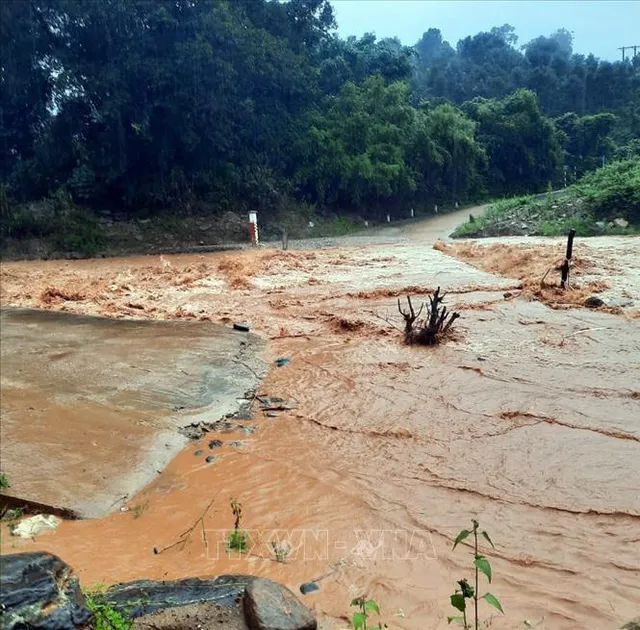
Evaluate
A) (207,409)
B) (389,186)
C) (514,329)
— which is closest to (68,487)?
(207,409)

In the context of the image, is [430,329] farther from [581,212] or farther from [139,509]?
[581,212]

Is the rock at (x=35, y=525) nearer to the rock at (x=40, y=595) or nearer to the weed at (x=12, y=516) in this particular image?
the weed at (x=12, y=516)

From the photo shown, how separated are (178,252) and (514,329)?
579 inches

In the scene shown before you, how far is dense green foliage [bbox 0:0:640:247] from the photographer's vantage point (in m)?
21.2

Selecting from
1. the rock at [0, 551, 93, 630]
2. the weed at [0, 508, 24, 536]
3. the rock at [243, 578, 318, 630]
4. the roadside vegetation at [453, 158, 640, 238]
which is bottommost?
the weed at [0, 508, 24, 536]

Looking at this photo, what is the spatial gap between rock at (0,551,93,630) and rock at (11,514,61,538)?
6.57 ft

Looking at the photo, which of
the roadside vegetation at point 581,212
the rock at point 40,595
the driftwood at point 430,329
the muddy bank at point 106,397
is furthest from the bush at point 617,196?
the rock at point 40,595

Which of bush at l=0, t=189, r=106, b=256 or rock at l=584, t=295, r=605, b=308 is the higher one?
bush at l=0, t=189, r=106, b=256

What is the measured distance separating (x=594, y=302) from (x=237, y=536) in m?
8.02

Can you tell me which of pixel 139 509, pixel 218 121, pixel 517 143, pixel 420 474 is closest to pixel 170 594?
pixel 139 509

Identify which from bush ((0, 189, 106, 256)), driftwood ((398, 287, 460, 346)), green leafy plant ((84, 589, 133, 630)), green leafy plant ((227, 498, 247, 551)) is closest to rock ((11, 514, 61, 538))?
green leafy plant ((227, 498, 247, 551))

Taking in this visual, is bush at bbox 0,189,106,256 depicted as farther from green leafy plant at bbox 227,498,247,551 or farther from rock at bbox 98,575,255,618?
rock at bbox 98,575,255,618

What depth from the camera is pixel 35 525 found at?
4.06 m

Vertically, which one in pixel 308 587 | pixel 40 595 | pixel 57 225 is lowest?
pixel 308 587
